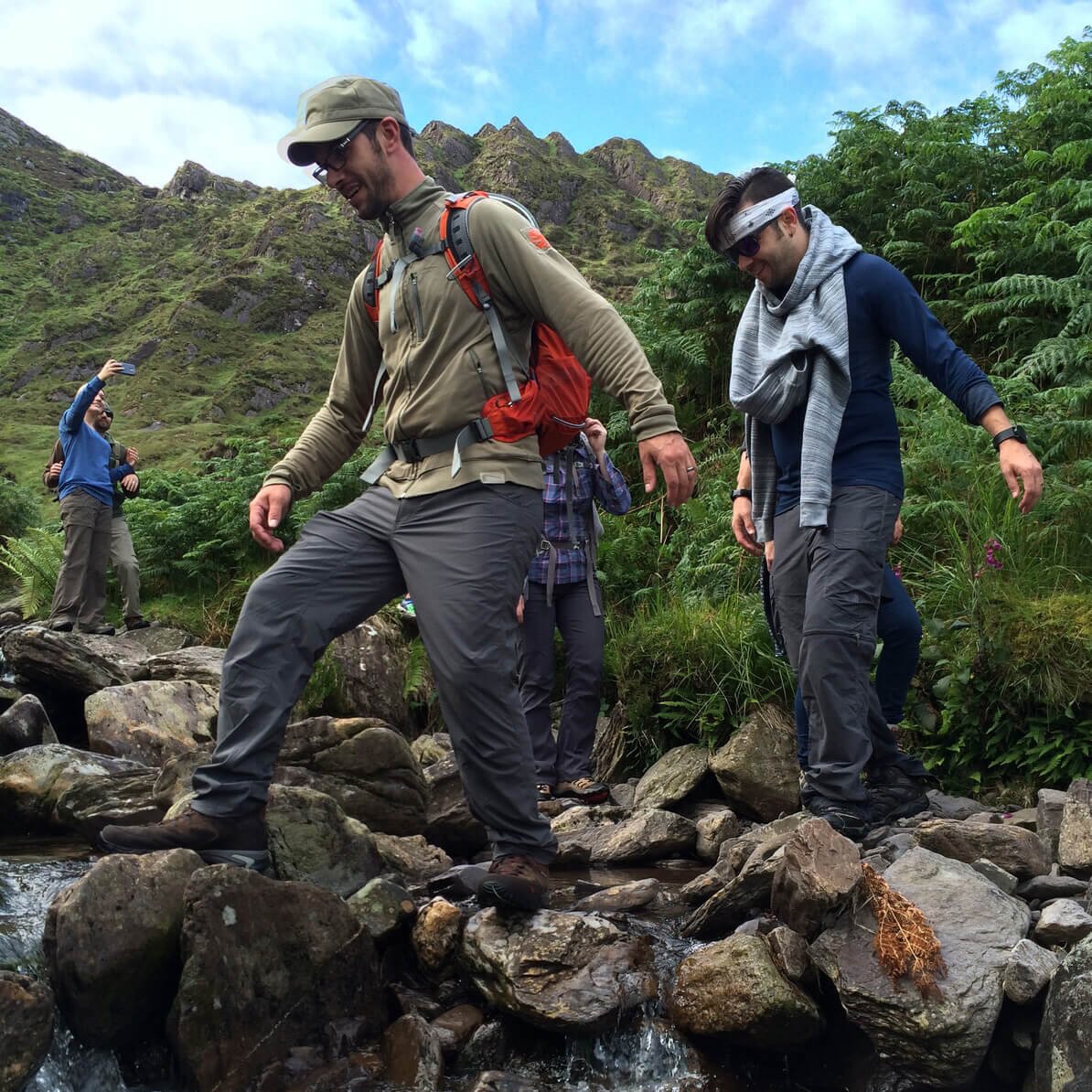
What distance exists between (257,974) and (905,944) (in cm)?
185

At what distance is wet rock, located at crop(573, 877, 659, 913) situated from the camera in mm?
3941

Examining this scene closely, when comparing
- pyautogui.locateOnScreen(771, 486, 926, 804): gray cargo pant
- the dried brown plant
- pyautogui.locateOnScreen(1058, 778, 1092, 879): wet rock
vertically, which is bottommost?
the dried brown plant

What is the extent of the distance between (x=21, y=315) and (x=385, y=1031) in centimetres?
10723

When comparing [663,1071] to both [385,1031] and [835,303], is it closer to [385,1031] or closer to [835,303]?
[385,1031]

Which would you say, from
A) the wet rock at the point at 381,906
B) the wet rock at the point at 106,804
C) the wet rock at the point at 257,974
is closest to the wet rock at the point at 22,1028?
the wet rock at the point at 257,974

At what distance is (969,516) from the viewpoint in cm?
589

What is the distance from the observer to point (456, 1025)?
311cm

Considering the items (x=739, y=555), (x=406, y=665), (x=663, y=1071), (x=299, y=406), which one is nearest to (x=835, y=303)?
(x=663, y=1071)

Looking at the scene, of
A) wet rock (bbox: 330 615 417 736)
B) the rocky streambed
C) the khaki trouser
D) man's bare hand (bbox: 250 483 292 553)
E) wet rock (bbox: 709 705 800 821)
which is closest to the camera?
the rocky streambed

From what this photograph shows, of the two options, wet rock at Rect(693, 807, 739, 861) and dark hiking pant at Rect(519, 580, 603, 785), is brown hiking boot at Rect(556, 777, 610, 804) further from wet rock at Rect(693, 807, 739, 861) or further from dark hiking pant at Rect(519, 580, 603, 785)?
wet rock at Rect(693, 807, 739, 861)

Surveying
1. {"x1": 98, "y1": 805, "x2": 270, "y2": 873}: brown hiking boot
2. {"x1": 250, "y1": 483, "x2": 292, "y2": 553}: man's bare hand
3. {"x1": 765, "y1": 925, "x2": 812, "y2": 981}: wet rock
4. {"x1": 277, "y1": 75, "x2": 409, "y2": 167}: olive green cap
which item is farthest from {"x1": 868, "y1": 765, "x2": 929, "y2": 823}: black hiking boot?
{"x1": 277, "y1": 75, "x2": 409, "y2": 167}: olive green cap

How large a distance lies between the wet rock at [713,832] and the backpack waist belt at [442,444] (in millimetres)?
2522

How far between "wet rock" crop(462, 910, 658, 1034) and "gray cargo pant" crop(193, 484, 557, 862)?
23 cm

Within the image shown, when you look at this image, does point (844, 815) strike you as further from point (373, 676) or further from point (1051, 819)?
point (373, 676)
